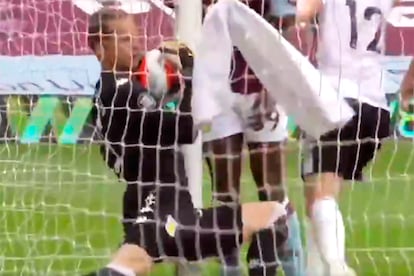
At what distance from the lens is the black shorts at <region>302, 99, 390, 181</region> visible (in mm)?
3305

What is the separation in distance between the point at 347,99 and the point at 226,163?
0.47 meters

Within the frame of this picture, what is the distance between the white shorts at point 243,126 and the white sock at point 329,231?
0.94 feet

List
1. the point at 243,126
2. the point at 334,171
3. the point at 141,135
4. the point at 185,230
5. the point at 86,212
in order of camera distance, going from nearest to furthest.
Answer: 1. the point at 185,230
2. the point at 141,135
3. the point at 334,171
4. the point at 243,126
5. the point at 86,212

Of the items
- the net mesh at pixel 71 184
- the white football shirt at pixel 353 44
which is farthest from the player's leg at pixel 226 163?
the white football shirt at pixel 353 44

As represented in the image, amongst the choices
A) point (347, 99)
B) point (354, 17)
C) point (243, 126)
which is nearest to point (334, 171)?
point (347, 99)

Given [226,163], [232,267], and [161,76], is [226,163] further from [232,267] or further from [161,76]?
[161,76]

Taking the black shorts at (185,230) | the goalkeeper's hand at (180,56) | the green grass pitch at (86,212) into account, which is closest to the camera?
the black shorts at (185,230)

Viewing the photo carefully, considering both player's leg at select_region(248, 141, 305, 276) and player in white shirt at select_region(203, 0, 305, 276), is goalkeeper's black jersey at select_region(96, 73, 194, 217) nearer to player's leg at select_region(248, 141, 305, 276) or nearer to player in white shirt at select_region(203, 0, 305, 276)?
player in white shirt at select_region(203, 0, 305, 276)

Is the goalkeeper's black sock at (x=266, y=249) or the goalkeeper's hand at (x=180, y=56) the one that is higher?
the goalkeeper's hand at (x=180, y=56)

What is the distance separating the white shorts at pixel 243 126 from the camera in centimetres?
341

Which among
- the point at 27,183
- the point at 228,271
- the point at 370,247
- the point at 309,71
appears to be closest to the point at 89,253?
the point at 27,183

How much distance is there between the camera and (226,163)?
3.53 metres

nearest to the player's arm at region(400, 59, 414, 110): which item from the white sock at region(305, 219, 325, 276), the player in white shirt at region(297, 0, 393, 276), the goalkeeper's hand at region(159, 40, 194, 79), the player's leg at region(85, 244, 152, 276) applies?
the player in white shirt at region(297, 0, 393, 276)

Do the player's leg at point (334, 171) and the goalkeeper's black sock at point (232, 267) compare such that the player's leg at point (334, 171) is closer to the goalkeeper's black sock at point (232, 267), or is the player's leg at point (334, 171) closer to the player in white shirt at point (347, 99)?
the player in white shirt at point (347, 99)
